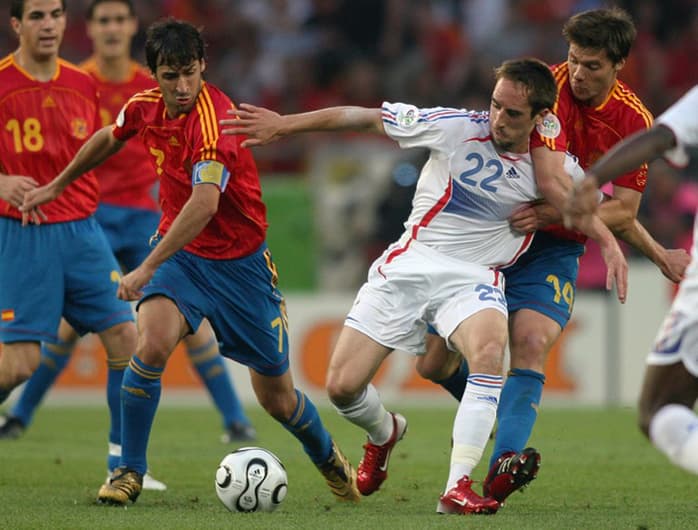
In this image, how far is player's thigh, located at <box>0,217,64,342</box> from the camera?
288 inches

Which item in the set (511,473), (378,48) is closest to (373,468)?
(511,473)

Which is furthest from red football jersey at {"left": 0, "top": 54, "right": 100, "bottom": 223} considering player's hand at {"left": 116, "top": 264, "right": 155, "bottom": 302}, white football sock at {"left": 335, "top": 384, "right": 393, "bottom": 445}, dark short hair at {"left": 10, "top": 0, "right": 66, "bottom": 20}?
white football sock at {"left": 335, "top": 384, "right": 393, "bottom": 445}

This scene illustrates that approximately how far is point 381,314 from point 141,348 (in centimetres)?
115

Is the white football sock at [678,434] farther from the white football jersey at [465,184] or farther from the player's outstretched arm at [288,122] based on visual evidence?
the player's outstretched arm at [288,122]

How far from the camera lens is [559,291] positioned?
22.4ft

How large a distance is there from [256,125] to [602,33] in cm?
174

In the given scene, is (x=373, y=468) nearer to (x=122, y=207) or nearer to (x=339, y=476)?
(x=339, y=476)

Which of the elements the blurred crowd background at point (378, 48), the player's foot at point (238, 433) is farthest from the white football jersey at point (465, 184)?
the blurred crowd background at point (378, 48)

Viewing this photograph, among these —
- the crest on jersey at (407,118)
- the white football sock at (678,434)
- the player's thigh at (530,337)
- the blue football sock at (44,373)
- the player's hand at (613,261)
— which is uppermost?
the crest on jersey at (407,118)

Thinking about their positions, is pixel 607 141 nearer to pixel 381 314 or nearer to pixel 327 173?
pixel 381 314

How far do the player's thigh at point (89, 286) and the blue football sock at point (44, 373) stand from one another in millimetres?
2185

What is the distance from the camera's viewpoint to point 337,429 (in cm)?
1088

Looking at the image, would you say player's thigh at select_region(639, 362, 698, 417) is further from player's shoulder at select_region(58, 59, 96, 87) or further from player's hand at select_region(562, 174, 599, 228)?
player's shoulder at select_region(58, 59, 96, 87)

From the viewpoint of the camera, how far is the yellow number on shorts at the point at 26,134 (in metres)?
7.45
